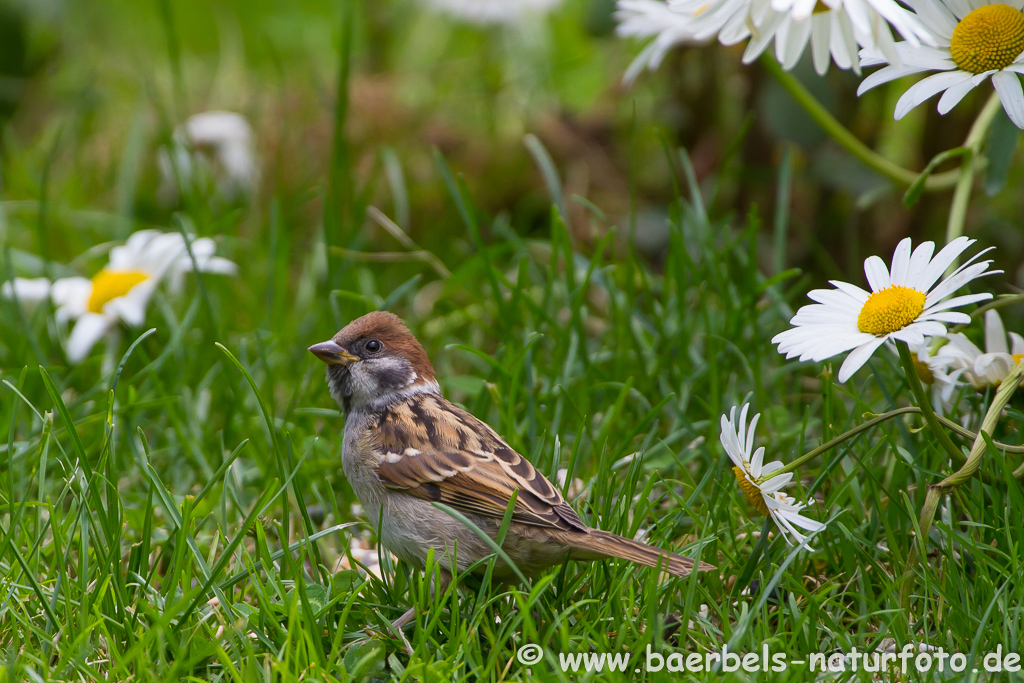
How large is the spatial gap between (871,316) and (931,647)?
35.0 inches

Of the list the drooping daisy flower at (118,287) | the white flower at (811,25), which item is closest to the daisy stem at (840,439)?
the white flower at (811,25)

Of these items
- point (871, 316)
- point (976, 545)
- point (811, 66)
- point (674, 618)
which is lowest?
point (674, 618)

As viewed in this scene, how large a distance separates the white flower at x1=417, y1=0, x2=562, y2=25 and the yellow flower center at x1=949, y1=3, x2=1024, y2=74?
13.2 ft

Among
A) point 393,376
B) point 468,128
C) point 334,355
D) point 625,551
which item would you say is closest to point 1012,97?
point 625,551

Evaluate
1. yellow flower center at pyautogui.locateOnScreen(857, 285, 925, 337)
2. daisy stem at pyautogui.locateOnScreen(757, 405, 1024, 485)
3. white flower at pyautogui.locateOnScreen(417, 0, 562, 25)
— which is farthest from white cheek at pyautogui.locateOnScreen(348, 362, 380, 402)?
white flower at pyautogui.locateOnScreen(417, 0, 562, 25)

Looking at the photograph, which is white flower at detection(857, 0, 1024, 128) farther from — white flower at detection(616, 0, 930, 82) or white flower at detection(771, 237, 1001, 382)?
white flower at detection(771, 237, 1001, 382)

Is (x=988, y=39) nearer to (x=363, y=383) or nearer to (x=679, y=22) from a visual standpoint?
(x=679, y=22)

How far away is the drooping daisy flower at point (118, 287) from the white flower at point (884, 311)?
9.36 feet

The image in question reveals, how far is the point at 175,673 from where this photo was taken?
2.30 meters

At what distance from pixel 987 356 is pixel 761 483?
838 millimetres

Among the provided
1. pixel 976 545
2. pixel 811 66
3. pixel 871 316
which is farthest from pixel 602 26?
pixel 976 545

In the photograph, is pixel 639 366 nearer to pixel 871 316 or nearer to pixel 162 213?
pixel 871 316

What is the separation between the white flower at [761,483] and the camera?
2637 mm

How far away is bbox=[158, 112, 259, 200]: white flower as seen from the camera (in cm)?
587
